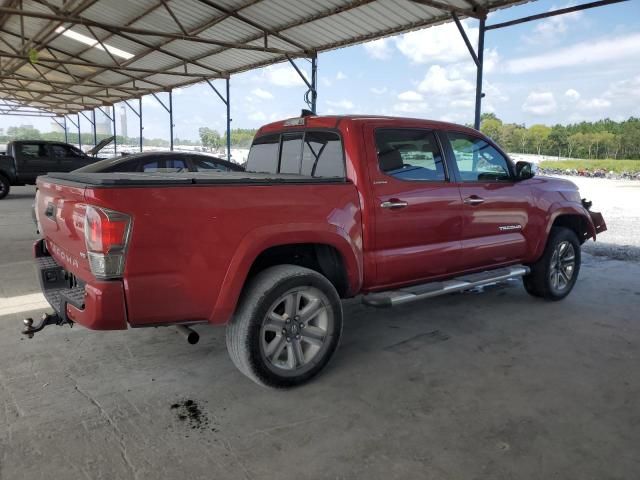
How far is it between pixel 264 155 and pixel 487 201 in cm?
212

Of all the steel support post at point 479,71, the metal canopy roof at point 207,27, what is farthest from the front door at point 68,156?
the steel support post at point 479,71

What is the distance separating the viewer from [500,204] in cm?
454

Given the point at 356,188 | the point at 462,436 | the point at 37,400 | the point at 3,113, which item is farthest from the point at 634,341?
the point at 3,113

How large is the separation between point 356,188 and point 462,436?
173 cm

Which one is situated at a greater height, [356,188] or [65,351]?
[356,188]

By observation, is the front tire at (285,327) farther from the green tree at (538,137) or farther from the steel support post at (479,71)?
the green tree at (538,137)

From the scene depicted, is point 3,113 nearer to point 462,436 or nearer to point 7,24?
point 7,24

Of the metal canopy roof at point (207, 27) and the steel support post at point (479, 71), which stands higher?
the metal canopy roof at point (207, 27)

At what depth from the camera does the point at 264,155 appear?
464 centimetres

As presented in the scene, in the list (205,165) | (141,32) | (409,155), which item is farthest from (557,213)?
(141,32)

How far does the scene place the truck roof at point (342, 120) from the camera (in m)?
3.72

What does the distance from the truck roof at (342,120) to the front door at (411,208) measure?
0.24 ft

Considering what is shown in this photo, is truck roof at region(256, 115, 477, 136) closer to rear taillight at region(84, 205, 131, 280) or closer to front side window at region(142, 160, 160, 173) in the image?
rear taillight at region(84, 205, 131, 280)

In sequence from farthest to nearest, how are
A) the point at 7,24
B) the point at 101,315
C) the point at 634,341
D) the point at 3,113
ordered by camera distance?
the point at 3,113 → the point at 7,24 → the point at 634,341 → the point at 101,315
